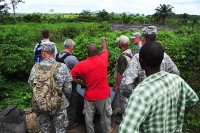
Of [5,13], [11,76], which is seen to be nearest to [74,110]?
[11,76]

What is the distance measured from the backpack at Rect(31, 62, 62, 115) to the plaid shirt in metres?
2.25

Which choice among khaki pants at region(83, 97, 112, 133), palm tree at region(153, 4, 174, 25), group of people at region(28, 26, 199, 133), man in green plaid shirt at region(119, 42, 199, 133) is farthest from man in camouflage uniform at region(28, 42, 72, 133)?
palm tree at region(153, 4, 174, 25)

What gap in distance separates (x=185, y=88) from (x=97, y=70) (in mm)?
2488

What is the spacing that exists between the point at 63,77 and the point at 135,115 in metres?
2.44

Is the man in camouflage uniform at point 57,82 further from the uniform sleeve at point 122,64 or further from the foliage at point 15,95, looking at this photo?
the foliage at point 15,95

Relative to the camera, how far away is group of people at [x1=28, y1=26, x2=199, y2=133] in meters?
1.74

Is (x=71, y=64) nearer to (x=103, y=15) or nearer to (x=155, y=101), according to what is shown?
(x=155, y=101)

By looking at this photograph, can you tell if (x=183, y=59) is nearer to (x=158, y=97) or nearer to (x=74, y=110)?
(x=74, y=110)

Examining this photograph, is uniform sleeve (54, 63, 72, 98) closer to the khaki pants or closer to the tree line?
the khaki pants

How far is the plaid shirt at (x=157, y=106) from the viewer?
169cm

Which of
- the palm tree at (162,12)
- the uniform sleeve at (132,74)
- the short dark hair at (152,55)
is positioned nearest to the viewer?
the short dark hair at (152,55)

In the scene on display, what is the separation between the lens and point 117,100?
19.0ft

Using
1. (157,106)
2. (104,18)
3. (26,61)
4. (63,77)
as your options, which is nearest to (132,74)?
(63,77)

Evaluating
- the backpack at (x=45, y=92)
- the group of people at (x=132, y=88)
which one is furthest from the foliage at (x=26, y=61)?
the backpack at (x=45, y=92)
